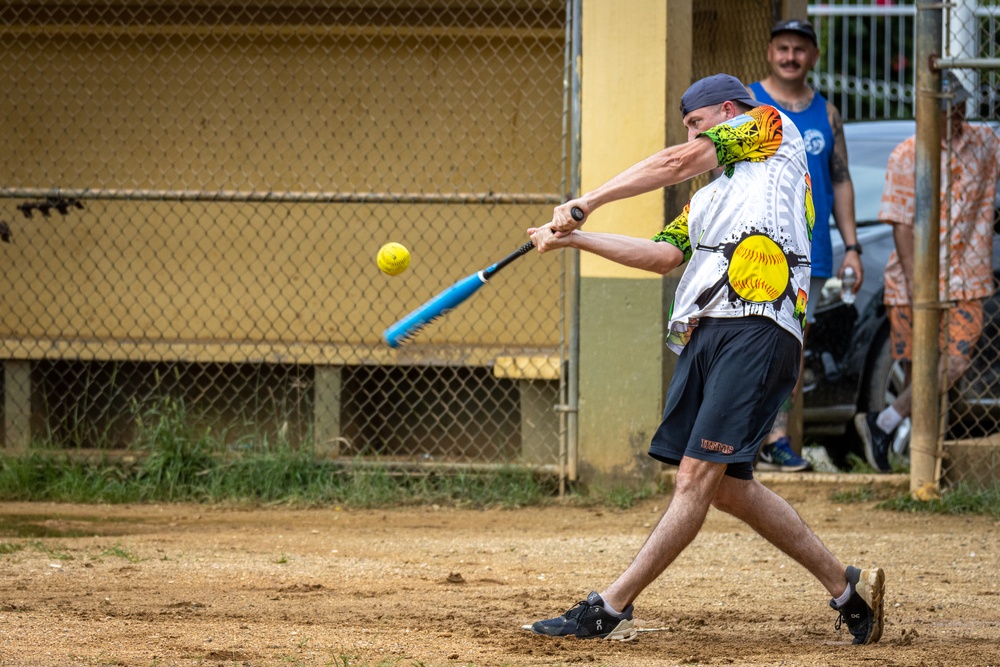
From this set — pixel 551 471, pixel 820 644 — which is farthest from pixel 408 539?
pixel 820 644

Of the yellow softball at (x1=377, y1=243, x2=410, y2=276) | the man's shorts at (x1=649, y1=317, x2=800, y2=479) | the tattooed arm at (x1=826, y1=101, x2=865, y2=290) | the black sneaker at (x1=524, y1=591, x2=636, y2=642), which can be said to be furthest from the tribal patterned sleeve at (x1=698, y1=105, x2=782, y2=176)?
the tattooed arm at (x1=826, y1=101, x2=865, y2=290)

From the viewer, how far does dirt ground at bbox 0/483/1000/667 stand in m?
3.95

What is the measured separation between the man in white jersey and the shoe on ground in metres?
2.65

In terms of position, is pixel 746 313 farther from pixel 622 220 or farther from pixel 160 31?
pixel 160 31

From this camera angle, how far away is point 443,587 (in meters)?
4.96

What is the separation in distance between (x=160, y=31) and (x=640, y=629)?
201 inches

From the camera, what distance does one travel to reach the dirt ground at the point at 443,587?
3.95 meters

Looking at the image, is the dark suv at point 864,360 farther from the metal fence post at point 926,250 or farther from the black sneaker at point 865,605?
the black sneaker at point 865,605

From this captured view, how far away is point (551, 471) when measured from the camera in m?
6.78

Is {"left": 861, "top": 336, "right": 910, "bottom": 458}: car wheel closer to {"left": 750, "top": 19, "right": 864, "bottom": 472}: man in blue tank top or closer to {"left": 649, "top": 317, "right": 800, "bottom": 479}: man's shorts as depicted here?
{"left": 750, "top": 19, "right": 864, "bottom": 472}: man in blue tank top

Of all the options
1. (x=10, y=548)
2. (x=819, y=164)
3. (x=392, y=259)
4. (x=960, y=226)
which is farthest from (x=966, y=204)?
(x=10, y=548)

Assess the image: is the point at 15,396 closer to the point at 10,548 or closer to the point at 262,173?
the point at 262,173

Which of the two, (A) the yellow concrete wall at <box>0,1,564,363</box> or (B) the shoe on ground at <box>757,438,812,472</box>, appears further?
(A) the yellow concrete wall at <box>0,1,564,363</box>

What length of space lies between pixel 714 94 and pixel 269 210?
4380mm
